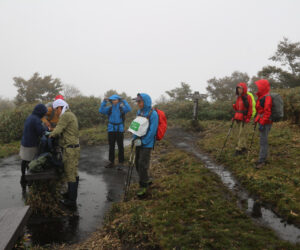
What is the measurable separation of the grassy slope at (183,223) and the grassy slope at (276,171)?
70 cm

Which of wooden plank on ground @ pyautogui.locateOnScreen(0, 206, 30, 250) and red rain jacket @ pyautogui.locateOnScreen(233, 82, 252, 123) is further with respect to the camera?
red rain jacket @ pyautogui.locateOnScreen(233, 82, 252, 123)

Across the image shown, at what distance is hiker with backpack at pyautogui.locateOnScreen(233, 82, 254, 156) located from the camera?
7062mm

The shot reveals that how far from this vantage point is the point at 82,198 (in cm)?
558

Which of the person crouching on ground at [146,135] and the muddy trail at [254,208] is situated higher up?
the person crouching on ground at [146,135]

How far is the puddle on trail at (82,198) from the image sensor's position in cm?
414

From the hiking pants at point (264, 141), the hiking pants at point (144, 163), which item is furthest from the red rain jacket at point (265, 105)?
the hiking pants at point (144, 163)

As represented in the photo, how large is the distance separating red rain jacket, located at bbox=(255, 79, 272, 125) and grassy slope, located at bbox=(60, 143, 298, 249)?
2.02 m

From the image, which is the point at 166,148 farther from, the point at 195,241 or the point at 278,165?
the point at 195,241

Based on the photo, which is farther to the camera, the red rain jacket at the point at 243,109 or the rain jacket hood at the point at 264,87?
the red rain jacket at the point at 243,109

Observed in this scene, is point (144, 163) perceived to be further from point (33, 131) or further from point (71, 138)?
point (33, 131)

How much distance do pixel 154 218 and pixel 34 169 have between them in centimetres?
241

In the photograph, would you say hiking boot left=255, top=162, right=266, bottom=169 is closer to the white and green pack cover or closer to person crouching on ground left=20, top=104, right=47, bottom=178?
the white and green pack cover

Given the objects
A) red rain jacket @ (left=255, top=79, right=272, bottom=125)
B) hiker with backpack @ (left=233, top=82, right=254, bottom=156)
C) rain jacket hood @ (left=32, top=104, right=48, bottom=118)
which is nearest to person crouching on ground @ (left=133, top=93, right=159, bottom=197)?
rain jacket hood @ (left=32, top=104, right=48, bottom=118)

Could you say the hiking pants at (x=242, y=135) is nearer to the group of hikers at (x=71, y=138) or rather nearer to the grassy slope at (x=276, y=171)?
the grassy slope at (x=276, y=171)
